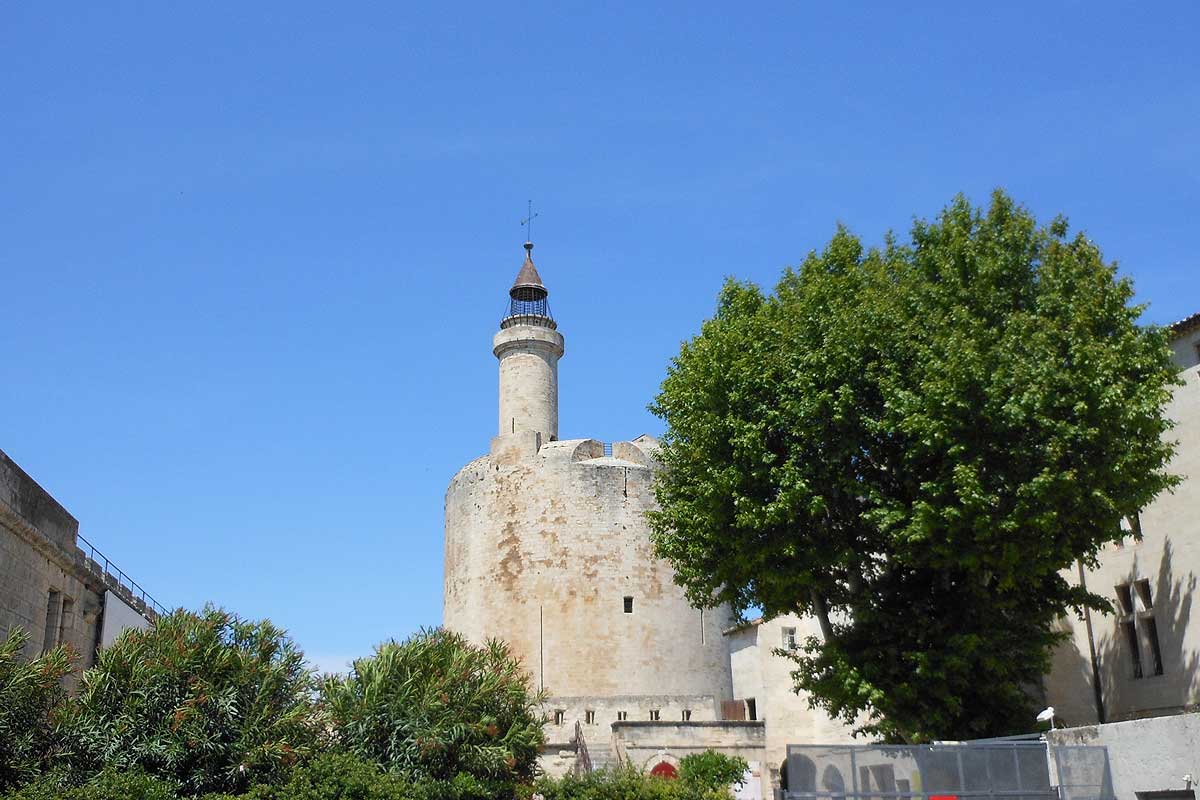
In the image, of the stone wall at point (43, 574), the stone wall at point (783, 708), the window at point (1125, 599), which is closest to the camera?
the stone wall at point (43, 574)

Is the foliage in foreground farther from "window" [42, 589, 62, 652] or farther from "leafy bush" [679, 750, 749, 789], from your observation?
"window" [42, 589, 62, 652]

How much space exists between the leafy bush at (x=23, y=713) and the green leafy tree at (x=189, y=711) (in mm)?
527

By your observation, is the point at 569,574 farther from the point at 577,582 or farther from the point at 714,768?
the point at 714,768

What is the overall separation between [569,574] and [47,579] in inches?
741

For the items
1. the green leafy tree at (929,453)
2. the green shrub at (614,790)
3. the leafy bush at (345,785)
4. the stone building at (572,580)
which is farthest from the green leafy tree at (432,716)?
the stone building at (572,580)

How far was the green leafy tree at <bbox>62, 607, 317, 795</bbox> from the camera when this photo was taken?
19656mm

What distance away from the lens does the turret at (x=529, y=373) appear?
137 feet

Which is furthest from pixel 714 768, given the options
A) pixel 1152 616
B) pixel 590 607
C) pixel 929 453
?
pixel 929 453

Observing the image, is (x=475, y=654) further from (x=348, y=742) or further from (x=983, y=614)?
(x=983, y=614)

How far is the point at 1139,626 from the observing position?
25000 mm

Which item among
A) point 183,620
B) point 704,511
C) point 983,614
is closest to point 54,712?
point 183,620

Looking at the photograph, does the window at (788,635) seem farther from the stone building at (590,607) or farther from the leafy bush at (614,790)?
the leafy bush at (614,790)

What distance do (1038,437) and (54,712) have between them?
17276mm

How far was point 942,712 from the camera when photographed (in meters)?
20.7
